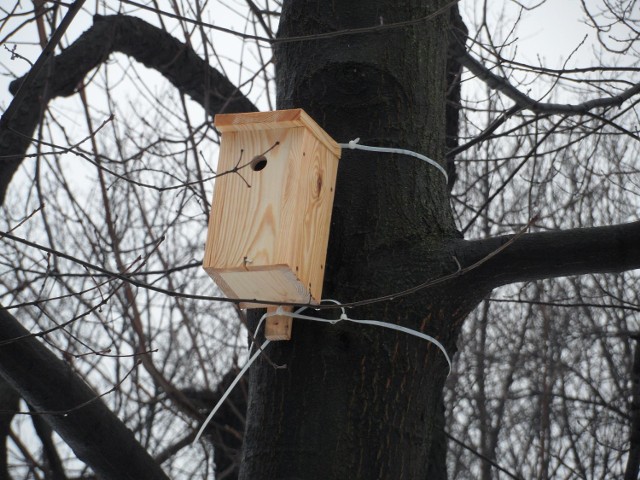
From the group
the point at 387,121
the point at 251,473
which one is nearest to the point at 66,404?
the point at 251,473

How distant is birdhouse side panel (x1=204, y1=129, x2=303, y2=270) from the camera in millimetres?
1999

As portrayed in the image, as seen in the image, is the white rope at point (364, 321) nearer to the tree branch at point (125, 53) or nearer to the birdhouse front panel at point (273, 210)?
the birdhouse front panel at point (273, 210)

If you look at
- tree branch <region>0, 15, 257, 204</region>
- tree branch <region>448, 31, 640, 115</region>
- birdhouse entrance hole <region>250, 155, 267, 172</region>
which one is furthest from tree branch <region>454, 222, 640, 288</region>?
tree branch <region>0, 15, 257, 204</region>

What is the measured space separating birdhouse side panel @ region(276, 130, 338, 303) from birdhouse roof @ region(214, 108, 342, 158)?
23mm

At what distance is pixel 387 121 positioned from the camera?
2205mm

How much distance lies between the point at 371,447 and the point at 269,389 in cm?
28

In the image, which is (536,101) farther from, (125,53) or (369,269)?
(125,53)

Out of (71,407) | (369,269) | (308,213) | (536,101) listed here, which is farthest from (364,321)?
(536,101)

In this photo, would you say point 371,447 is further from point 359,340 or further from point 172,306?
point 172,306

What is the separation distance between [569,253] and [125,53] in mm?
2430

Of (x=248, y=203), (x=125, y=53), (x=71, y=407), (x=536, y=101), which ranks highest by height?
(x=125, y=53)

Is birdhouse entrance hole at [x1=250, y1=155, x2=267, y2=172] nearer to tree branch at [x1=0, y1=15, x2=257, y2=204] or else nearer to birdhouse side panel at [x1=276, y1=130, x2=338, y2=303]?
birdhouse side panel at [x1=276, y1=130, x2=338, y2=303]

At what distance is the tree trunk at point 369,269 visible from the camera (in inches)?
75.3

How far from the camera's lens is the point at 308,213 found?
201 cm
